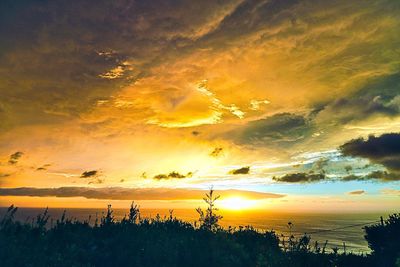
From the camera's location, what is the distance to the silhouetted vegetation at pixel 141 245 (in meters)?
12.9

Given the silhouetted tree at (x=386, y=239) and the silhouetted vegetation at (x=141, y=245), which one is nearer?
the silhouetted vegetation at (x=141, y=245)

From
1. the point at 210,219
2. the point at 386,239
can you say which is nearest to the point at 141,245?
the point at 210,219

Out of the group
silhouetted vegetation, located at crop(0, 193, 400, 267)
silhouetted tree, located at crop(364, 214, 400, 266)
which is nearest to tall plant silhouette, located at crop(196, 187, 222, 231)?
silhouetted vegetation, located at crop(0, 193, 400, 267)

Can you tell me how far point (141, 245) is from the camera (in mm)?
15383

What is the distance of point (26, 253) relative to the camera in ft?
40.1

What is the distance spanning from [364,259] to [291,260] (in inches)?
318

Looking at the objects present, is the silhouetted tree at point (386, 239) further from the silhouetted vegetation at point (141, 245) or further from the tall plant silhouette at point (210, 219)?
the tall plant silhouette at point (210, 219)

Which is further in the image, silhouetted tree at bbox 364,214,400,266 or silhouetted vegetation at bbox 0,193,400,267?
silhouetted tree at bbox 364,214,400,266

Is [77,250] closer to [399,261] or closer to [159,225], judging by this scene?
[159,225]

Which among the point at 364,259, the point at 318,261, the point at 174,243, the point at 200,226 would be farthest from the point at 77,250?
the point at 364,259

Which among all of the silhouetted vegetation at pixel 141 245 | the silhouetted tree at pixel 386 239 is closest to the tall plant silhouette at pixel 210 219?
the silhouetted vegetation at pixel 141 245

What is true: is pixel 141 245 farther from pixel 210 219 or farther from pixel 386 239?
pixel 386 239

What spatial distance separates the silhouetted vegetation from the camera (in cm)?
1289

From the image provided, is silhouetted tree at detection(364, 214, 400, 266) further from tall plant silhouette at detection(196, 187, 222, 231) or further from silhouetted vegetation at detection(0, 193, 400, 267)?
tall plant silhouette at detection(196, 187, 222, 231)
